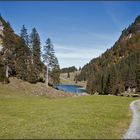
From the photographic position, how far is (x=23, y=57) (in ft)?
308

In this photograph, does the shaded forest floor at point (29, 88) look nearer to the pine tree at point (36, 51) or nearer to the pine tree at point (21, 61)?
the pine tree at point (21, 61)

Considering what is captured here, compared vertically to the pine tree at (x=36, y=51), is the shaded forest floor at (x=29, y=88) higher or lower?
lower

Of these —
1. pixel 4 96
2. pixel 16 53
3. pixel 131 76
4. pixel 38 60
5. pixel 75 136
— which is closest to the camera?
pixel 75 136

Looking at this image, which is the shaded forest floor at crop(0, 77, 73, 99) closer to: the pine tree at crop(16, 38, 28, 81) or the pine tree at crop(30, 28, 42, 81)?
the pine tree at crop(16, 38, 28, 81)

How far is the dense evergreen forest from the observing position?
88.1 metres

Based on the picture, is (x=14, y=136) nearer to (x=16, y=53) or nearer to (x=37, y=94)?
(x=37, y=94)

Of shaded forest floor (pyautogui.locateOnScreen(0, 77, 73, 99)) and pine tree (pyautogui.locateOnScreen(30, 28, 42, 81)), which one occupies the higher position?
pine tree (pyautogui.locateOnScreen(30, 28, 42, 81))

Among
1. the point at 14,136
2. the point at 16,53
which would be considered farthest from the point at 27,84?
the point at 14,136

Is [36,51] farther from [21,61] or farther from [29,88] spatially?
[29,88]

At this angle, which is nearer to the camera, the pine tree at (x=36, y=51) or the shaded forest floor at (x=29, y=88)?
the shaded forest floor at (x=29, y=88)

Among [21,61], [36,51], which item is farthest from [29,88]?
[36,51]

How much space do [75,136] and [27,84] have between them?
64.7 metres

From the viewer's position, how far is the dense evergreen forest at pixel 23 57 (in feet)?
289

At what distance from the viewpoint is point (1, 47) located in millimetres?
93062
